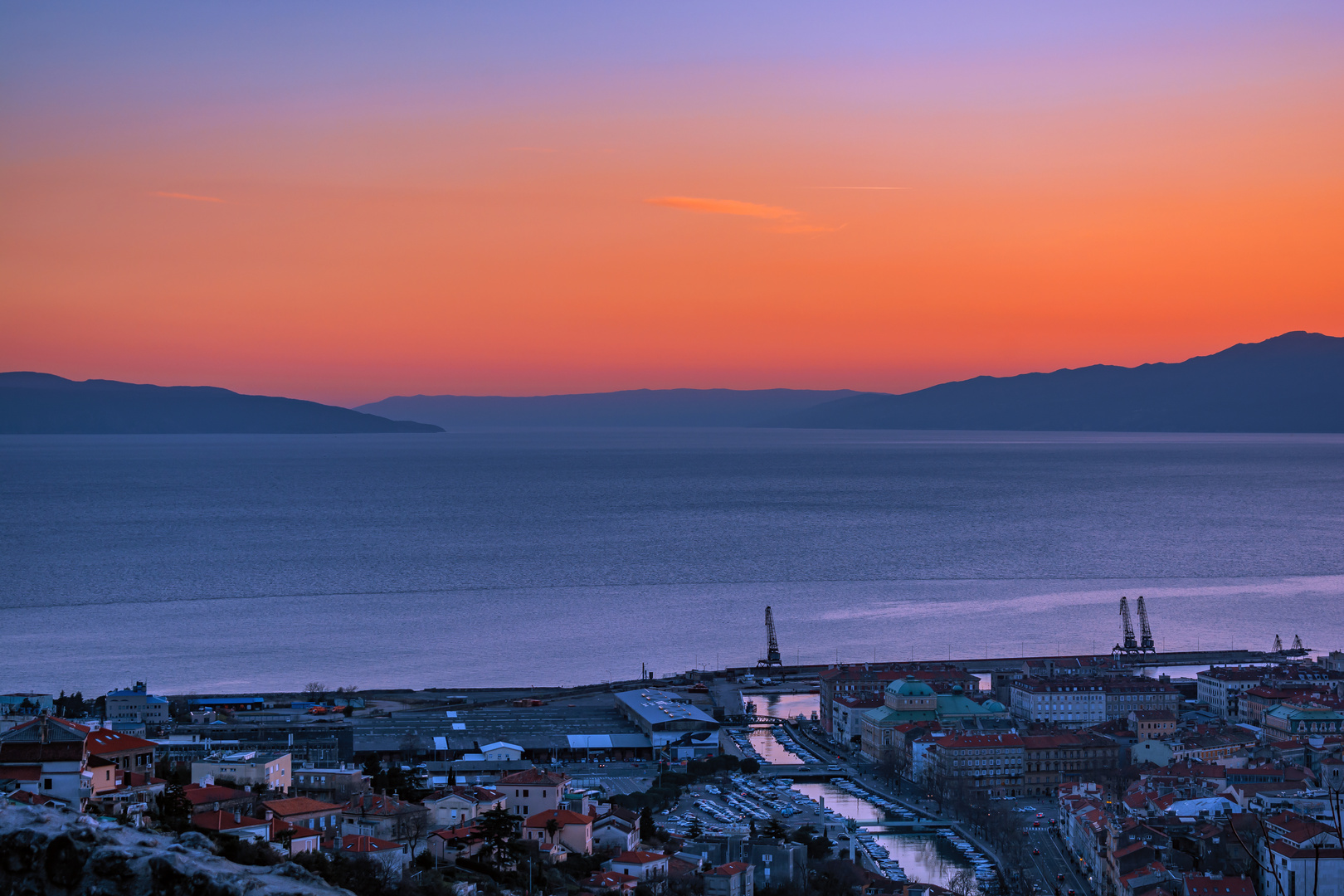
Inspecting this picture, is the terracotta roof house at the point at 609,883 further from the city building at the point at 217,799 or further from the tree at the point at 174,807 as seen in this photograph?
the tree at the point at 174,807

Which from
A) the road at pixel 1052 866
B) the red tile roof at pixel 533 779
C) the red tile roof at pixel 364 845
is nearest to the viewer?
the red tile roof at pixel 364 845

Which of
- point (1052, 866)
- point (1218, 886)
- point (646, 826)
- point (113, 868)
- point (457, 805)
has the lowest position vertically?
point (1052, 866)

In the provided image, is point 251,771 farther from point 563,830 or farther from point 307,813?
point 563,830

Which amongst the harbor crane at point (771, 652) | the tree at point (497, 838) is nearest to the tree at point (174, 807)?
the tree at point (497, 838)

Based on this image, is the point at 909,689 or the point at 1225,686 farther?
the point at 1225,686

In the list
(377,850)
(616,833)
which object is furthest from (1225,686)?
(377,850)

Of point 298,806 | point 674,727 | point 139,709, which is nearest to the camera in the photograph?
point 298,806
